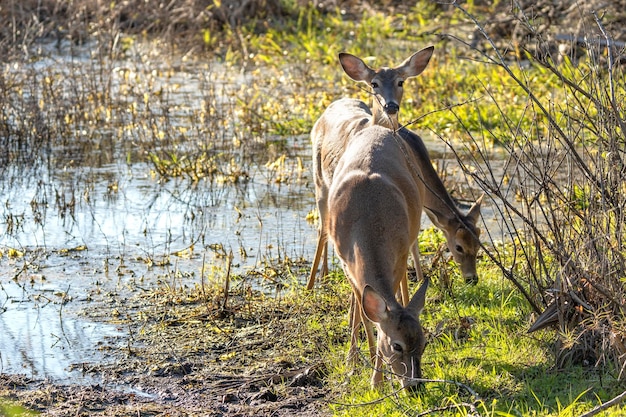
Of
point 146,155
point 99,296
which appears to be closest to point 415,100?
point 146,155

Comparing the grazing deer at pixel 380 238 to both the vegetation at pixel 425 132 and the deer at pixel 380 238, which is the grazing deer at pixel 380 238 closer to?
the deer at pixel 380 238

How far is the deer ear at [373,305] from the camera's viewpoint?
543cm

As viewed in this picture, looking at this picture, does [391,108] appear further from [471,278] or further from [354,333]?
[354,333]

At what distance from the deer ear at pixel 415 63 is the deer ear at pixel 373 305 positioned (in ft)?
12.5

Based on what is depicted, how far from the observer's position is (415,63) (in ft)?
30.1

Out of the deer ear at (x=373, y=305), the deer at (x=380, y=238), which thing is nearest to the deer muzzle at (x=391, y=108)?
the deer at (x=380, y=238)

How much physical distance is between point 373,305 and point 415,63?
4.11 m

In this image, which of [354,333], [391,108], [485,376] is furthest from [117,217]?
[485,376]

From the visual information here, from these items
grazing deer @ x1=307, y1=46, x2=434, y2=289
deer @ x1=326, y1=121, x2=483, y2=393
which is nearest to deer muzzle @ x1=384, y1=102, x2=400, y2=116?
grazing deer @ x1=307, y1=46, x2=434, y2=289

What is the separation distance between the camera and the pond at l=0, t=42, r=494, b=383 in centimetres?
717

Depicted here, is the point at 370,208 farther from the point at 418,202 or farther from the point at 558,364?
the point at 558,364

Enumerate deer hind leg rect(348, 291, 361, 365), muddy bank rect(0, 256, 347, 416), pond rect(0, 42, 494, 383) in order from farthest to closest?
pond rect(0, 42, 494, 383) < deer hind leg rect(348, 291, 361, 365) < muddy bank rect(0, 256, 347, 416)

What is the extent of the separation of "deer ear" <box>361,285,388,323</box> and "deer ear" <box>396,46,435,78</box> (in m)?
3.82

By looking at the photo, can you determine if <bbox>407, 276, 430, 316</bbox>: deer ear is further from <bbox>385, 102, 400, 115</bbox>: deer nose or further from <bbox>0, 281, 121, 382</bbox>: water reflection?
<bbox>385, 102, 400, 115</bbox>: deer nose
